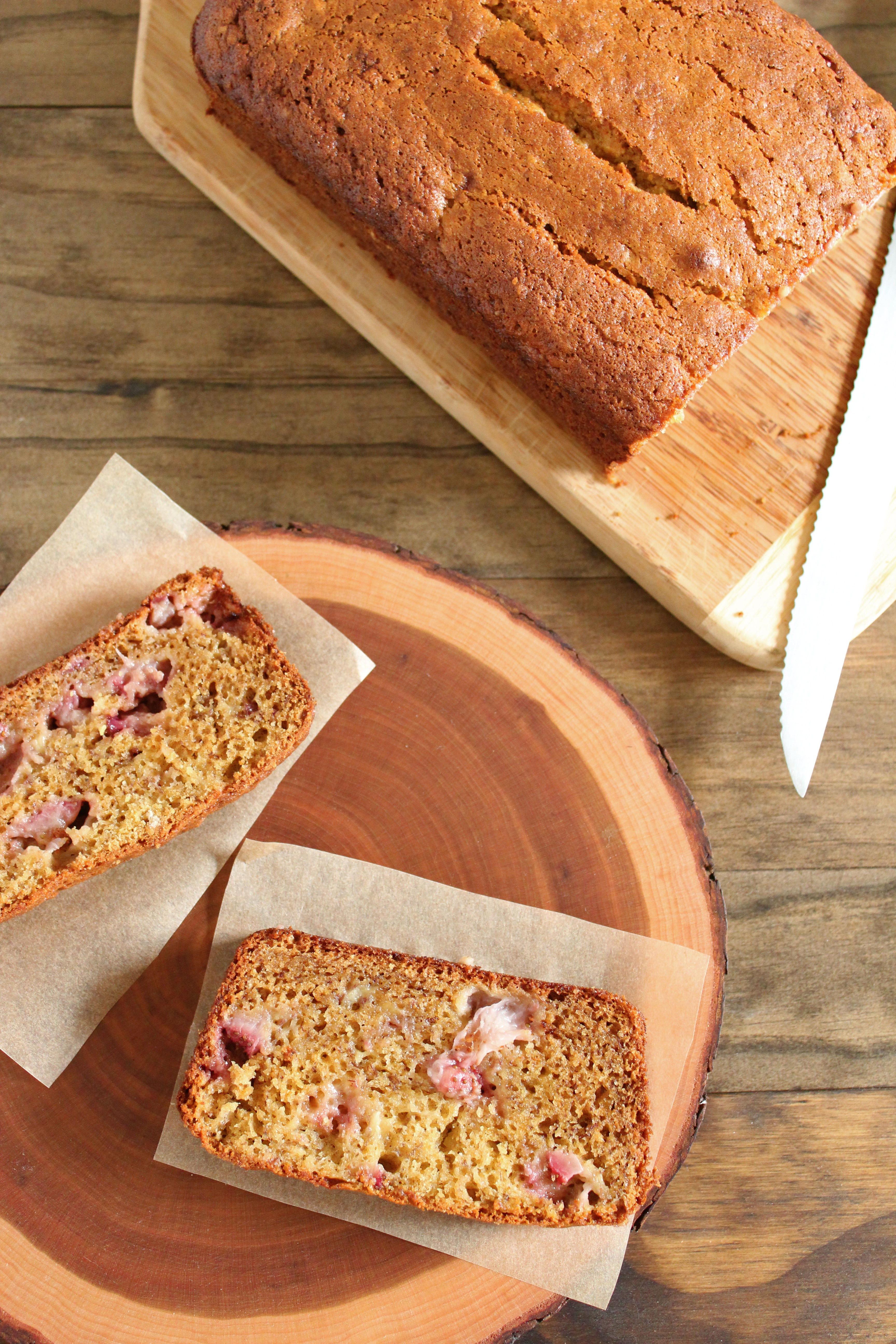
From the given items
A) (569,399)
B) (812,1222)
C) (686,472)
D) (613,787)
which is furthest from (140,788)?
(812,1222)

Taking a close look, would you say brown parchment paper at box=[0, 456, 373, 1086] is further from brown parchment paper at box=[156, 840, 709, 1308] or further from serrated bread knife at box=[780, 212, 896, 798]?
serrated bread knife at box=[780, 212, 896, 798]

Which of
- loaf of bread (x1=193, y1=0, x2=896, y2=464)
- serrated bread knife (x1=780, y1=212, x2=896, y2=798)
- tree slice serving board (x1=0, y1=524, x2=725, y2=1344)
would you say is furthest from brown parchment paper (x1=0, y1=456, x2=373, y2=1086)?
serrated bread knife (x1=780, y1=212, x2=896, y2=798)

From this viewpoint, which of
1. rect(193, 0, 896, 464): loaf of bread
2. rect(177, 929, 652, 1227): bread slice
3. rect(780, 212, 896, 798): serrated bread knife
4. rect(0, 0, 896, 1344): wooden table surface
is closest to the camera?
rect(177, 929, 652, 1227): bread slice

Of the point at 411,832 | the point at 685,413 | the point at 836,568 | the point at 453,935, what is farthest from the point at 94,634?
the point at 836,568

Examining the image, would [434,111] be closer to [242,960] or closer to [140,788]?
[140,788]

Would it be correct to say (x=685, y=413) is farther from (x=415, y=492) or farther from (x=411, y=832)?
(x=411, y=832)

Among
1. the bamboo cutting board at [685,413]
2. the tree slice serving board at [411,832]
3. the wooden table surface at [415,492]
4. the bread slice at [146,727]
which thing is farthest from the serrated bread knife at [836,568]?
the bread slice at [146,727]

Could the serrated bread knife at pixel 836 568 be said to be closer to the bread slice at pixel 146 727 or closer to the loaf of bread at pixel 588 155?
the loaf of bread at pixel 588 155
